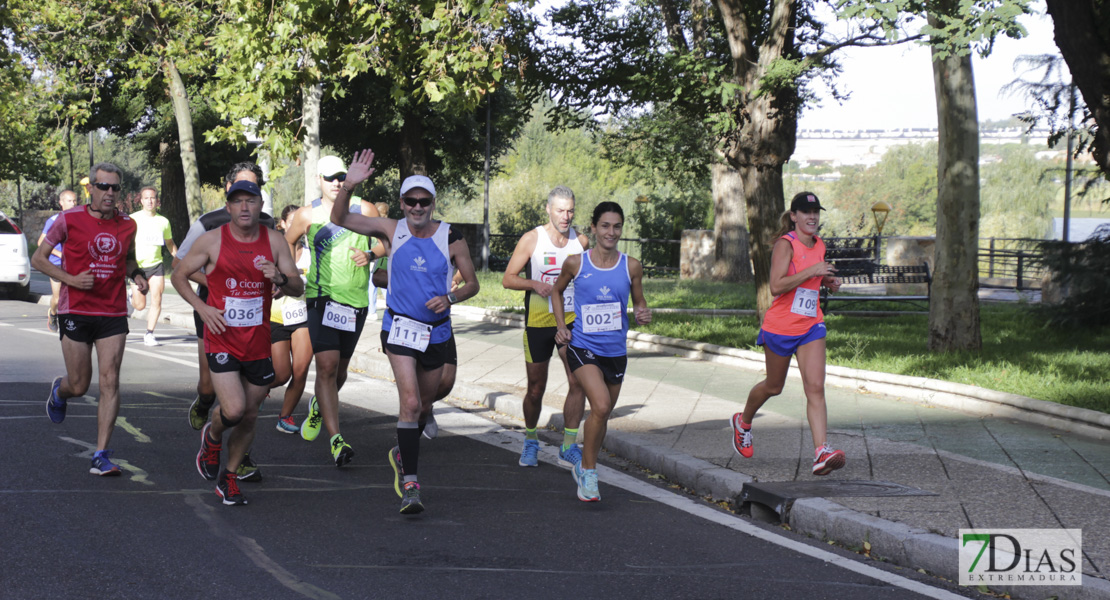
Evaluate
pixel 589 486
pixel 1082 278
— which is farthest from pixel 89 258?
pixel 1082 278

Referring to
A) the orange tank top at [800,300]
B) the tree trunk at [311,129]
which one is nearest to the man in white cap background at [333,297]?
the orange tank top at [800,300]

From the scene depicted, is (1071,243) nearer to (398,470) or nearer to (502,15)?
(502,15)

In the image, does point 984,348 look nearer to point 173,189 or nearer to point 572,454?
point 572,454

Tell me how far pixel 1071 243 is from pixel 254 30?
34.8ft

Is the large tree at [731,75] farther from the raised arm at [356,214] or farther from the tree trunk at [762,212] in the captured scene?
the raised arm at [356,214]

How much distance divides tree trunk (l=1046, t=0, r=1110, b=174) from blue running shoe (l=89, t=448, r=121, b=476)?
28.3ft

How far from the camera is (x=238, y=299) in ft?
20.0

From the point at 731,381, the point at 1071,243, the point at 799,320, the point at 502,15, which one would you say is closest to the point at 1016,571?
the point at 799,320

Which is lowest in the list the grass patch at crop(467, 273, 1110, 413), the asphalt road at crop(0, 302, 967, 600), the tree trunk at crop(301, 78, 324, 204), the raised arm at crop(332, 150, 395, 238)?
the asphalt road at crop(0, 302, 967, 600)

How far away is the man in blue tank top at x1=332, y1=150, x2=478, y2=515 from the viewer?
6.16 meters

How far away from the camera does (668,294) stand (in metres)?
22.4

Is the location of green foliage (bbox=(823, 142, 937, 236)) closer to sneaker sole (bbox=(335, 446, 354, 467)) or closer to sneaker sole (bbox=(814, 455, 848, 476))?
sneaker sole (bbox=(814, 455, 848, 476))

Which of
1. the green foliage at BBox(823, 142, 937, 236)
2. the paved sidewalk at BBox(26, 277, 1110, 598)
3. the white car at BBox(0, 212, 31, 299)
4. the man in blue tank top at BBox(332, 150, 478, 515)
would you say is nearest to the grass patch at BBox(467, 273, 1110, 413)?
the paved sidewalk at BBox(26, 277, 1110, 598)

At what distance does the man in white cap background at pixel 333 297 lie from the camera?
7309 mm
